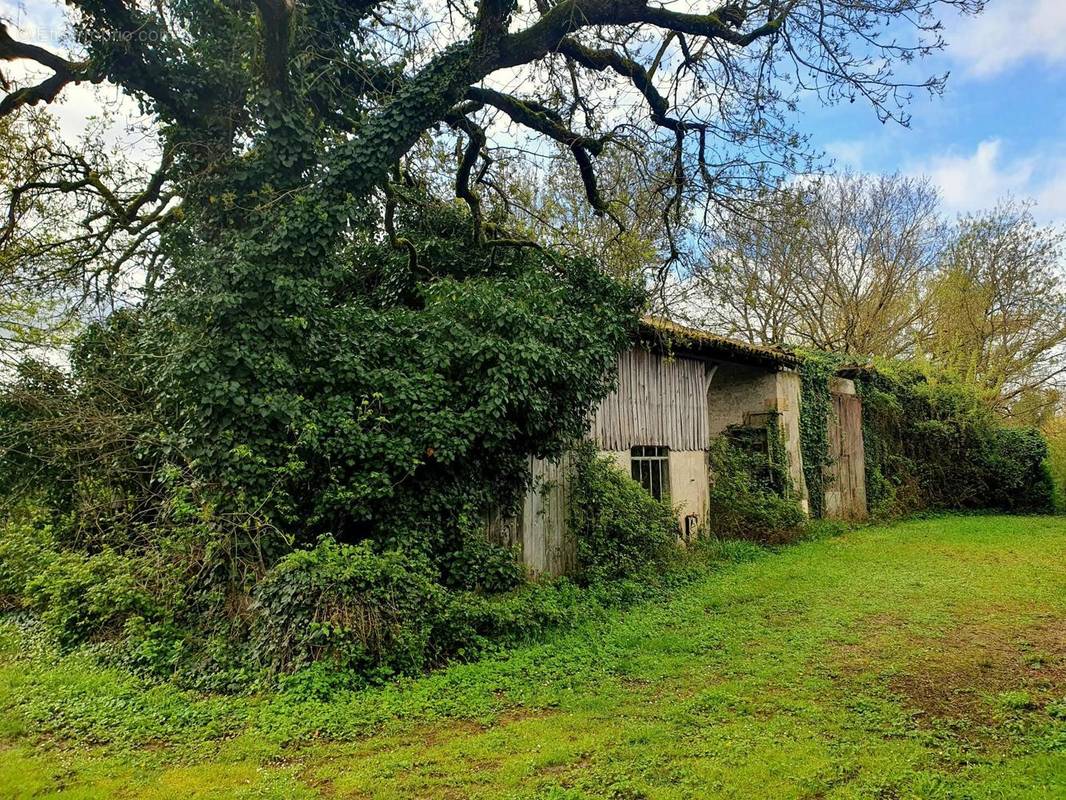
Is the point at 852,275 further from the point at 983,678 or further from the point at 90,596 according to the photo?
the point at 90,596

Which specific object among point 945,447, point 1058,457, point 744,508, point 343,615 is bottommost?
point 343,615

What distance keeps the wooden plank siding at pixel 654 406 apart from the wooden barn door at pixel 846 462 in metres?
4.70

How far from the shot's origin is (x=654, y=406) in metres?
11.4

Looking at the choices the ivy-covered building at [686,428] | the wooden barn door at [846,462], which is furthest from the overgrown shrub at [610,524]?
the wooden barn door at [846,462]

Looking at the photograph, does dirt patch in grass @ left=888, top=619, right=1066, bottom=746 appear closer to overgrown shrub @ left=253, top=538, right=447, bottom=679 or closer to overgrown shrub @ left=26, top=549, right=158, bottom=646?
overgrown shrub @ left=253, top=538, right=447, bottom=679

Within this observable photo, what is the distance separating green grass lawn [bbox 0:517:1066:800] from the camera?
3654 millimetres

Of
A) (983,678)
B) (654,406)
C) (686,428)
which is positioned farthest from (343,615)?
(686,428)

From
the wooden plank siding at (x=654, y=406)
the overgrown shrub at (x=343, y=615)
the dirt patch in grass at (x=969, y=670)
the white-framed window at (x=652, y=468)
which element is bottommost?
the dirt patch in grass at (x=969, y=670)

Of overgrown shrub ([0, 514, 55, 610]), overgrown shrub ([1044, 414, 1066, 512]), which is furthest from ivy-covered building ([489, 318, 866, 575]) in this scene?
overgrown shrub ([0, 514, 55, 610])

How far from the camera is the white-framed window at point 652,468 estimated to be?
36.4 feet

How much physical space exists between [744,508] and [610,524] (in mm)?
4724

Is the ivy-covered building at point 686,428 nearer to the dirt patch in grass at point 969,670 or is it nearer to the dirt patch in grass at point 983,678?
the dirt patch in grass at point 969,670

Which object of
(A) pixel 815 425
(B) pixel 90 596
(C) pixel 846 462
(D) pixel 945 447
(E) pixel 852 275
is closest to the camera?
(B) pixel 90 596

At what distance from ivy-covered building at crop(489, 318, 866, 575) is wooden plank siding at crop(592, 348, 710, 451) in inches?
0.7
